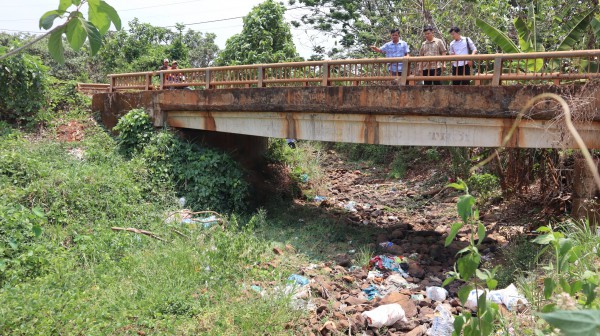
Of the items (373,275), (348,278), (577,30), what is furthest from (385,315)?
(577,30)

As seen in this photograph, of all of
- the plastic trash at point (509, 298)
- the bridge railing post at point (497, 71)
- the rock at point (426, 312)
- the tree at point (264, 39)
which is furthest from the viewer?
the tree at point (264, 39)

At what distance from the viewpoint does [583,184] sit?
25.7 ft

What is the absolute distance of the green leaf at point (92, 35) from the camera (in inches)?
50.1

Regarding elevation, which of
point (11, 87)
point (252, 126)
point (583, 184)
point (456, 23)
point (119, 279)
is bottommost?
point (119, 279)

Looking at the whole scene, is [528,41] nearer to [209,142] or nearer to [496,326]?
[496,326]

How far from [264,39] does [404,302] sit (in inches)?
484

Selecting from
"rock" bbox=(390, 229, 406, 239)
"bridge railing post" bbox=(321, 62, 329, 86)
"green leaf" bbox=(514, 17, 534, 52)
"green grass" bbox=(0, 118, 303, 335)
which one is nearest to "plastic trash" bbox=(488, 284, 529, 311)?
"green grass" bbox=(0, 118, 303, 335)

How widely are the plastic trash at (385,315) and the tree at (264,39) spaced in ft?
38.7

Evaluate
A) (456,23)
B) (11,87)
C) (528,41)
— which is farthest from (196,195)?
(456,23)

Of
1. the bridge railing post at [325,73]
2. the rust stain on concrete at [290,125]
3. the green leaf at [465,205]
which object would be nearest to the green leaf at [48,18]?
the green leaf at [465,205]

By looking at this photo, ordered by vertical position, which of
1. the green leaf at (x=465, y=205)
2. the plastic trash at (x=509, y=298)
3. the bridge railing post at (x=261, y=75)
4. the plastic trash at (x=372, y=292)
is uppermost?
the bridge railing post at (x=261, y=75)

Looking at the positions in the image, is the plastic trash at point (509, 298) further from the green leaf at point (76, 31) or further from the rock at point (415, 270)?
the green leaf at point (76, 31)

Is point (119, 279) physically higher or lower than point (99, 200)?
lower

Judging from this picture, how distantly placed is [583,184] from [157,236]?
269 inches
